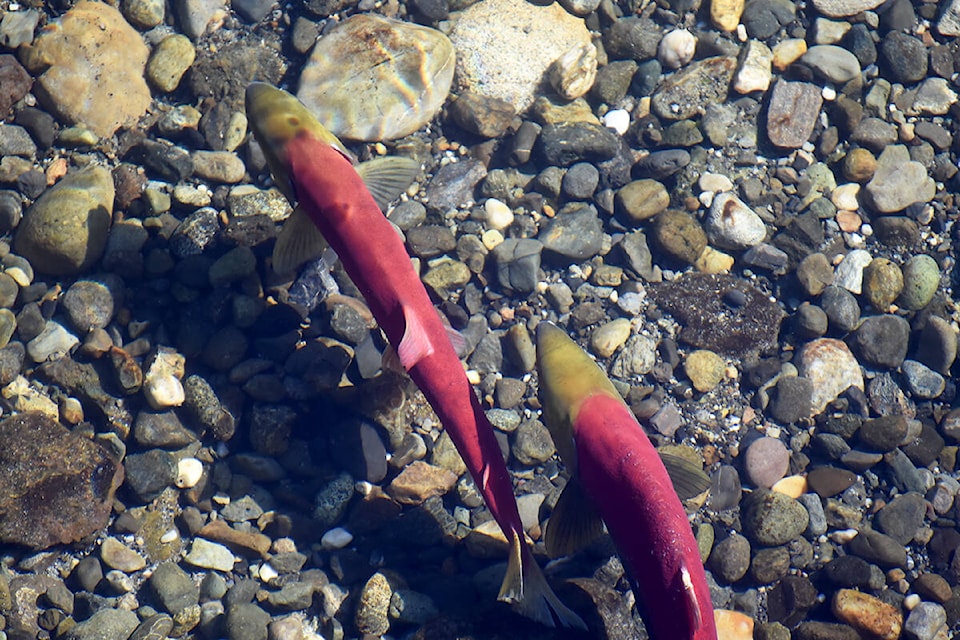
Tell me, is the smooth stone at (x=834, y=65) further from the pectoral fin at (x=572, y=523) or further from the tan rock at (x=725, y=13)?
the pectoral fin at (x=572, y=523)

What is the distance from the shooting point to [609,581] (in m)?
4.43

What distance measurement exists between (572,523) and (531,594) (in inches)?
19.0

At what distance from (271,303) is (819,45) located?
5365mm

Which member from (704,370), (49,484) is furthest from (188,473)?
(704,370)

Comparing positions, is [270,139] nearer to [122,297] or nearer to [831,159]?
[122,297]

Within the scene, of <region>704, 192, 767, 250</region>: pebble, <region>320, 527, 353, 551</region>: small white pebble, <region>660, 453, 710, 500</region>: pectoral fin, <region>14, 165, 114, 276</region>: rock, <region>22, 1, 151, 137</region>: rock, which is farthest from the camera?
<region>22, 1, 151, 137</region>: rock

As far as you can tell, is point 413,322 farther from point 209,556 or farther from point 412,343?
point 209,556

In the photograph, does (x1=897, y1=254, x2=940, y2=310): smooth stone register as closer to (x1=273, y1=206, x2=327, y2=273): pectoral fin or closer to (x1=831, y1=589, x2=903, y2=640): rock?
(x1=831, y1=589, x2=903, y2=640): rock

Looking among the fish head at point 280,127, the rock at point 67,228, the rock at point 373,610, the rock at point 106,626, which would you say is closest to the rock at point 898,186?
the fish head at point 280,127

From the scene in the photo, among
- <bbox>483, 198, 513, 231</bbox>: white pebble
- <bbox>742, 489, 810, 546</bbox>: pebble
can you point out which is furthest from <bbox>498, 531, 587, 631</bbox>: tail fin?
<bbox>483, 198, 513, 231</bbox>: white pebble

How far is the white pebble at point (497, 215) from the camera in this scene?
5.64 m

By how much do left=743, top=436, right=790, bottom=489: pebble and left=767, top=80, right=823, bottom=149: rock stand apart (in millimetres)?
2693

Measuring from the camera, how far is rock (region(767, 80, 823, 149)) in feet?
19.3

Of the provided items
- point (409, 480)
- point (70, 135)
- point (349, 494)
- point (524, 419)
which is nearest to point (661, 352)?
point (524, 419)
